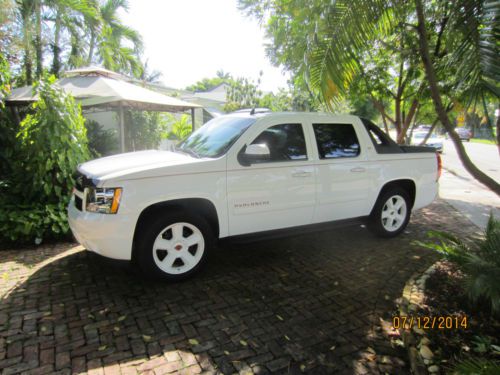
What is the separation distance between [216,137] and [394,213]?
10.0 ft

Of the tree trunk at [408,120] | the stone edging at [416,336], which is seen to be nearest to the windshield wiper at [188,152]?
the stone edging at [416,336]

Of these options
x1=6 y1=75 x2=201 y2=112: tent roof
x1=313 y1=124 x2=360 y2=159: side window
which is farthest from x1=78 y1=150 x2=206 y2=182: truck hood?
x1=6 y1=75 x2=201 y2=112: tent roof

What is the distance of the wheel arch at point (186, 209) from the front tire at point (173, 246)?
0.21 ft

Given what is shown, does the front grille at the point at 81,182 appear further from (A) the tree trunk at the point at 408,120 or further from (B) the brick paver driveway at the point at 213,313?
(A) the tree trunk at the point at 408,120

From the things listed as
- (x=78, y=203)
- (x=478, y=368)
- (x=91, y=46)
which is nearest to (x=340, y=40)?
(x=478, y=368)

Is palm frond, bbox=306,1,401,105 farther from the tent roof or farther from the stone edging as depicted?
the tent roof

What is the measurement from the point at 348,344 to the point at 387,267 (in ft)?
6.11

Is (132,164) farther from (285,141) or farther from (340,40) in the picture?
(340,40)

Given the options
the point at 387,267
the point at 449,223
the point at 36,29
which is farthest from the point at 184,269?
the point at 36,29

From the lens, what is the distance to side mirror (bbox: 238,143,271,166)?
3941mm

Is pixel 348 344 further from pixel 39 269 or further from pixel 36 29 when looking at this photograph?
pixel 36 29

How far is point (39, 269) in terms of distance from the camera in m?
4.32

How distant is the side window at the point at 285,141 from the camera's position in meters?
4.39

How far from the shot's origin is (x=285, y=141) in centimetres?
453
